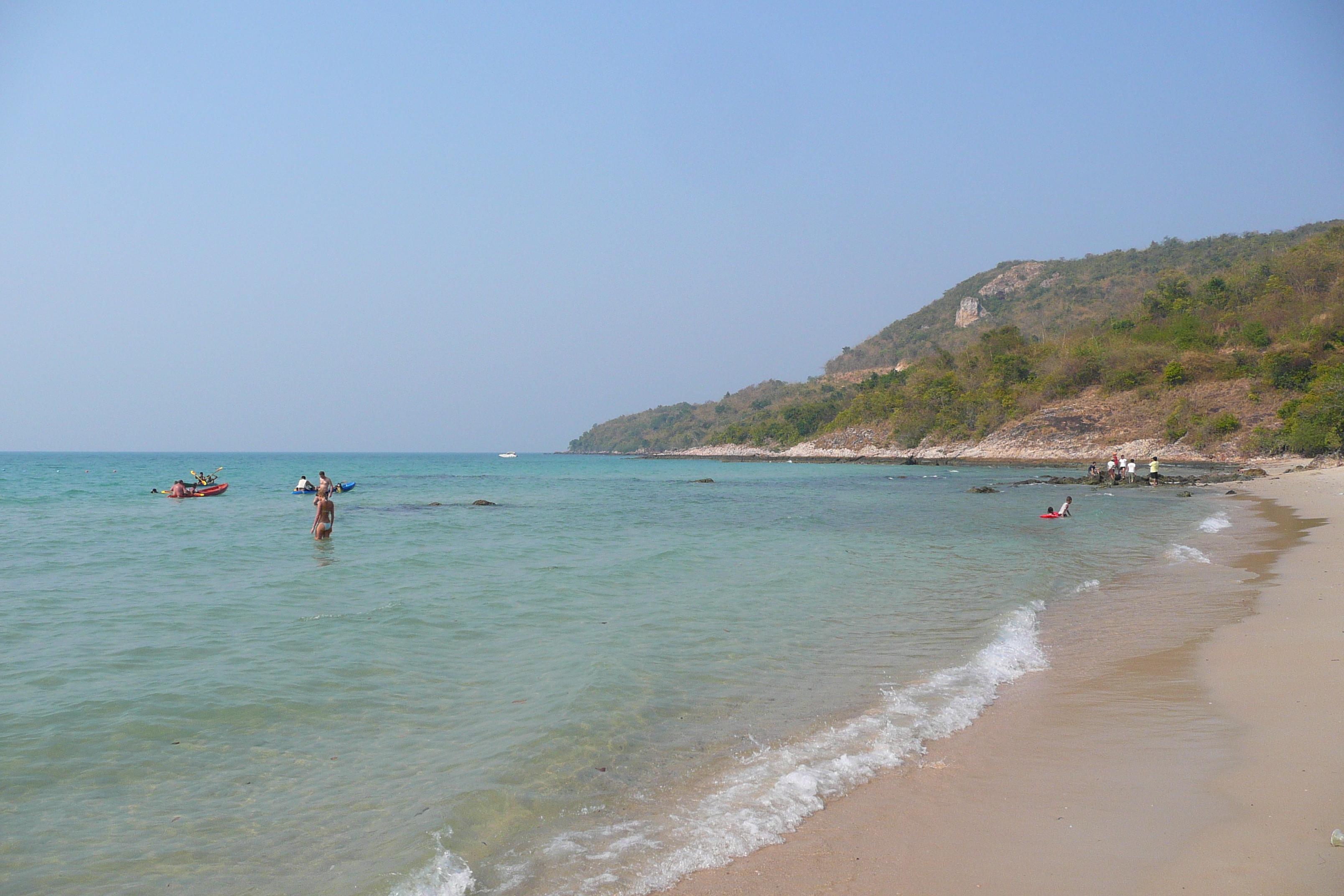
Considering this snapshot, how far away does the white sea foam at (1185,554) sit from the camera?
14.1m

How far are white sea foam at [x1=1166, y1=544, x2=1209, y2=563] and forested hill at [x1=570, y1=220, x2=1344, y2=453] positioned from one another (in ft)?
117

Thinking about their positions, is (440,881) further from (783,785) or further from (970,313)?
(970,313)

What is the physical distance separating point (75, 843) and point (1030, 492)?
37.9m

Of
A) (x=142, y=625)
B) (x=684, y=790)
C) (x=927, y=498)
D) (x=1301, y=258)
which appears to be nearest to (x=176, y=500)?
(x=142, y=625)

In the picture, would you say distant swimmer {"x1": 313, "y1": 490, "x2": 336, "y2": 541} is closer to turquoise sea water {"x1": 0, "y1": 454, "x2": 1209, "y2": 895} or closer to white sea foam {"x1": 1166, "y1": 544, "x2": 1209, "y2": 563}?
turquoise sea water {"x1": 0, "y1": 454, "x2": 1209, "y2": 895}

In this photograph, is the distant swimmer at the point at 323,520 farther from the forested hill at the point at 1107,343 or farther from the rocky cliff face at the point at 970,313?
the rocky cliff face at the point at 970,313

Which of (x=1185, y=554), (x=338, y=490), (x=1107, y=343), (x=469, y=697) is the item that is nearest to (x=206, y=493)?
(x=338, y=490)

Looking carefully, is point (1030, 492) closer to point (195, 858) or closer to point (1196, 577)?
point (1196, 577)

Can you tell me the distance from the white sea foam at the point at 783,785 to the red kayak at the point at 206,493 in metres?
38.2

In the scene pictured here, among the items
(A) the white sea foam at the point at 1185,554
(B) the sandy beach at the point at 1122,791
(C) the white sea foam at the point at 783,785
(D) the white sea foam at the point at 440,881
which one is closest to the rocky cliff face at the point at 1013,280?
(A) the white sea foam at the point at 1185,554

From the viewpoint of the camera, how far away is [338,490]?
37.6 m

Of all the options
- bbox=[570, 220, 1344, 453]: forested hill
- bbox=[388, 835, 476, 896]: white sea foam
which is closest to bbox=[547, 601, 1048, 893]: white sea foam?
bbox=[388, 835, 476, 896]: white sea foam

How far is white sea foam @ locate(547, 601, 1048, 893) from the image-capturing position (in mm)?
3898

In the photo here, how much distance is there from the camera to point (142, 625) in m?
9.59
